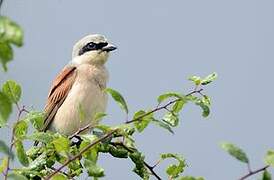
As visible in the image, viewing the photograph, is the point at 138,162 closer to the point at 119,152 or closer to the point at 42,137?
the point at 119,152

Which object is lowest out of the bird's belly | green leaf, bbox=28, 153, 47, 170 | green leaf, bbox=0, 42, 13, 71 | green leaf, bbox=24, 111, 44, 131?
the bird's belly

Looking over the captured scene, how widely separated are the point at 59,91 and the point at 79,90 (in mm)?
218

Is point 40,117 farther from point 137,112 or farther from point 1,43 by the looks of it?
point 1,43

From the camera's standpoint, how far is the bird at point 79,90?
4.89m

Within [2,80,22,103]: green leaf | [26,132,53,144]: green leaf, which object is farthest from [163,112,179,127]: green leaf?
[2,80,22,103]: green leaf

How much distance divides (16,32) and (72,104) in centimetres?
401

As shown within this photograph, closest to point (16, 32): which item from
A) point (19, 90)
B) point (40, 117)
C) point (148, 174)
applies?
point (19, 90)

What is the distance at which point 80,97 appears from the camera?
4938 mm

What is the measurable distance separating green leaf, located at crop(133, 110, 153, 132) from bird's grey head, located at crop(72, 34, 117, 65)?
3.30m

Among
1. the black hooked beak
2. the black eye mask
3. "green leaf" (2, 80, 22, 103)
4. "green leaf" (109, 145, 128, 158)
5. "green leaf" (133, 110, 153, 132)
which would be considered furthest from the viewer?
the black eye mask

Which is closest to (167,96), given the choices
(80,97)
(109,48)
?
(80,97)

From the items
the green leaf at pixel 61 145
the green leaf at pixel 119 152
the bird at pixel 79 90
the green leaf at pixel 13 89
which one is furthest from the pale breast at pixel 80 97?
the green leaf at pixel 61 145

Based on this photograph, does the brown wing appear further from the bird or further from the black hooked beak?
the black hooked beak

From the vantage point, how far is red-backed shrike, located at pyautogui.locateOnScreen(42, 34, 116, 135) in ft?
16.0
